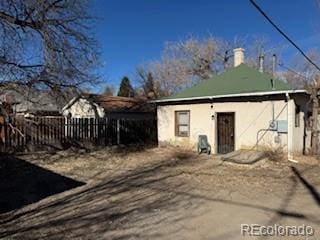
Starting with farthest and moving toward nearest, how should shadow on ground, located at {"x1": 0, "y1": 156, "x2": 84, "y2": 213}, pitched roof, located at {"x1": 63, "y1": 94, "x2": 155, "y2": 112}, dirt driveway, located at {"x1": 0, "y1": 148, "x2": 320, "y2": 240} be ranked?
pitched roof, located at {"x1": 63, "y1": 94, "x2": 155, "y2": 112}, shadow on ground, located at {"x1": 0, "y1": 156, "x2": 84, "y2": 213}, dirt driveway, located at {"x1": 0, "y1": 148, "x2": 320, "y2": 240}

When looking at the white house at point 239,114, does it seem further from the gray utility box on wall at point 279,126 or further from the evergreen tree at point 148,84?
the evergreen tree at point 148,84

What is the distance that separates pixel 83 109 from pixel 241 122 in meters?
15.9

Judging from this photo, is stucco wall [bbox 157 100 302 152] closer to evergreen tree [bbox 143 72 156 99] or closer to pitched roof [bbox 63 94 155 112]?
pitched roof [bbox 63 94 155 112]

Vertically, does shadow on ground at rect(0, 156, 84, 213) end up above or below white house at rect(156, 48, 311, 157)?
below

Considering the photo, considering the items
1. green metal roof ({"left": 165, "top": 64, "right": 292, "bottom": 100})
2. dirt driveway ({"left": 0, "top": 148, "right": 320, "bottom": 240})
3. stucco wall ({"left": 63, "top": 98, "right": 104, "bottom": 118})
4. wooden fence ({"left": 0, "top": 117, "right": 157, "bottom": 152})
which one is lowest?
dirt driveway ({"left": 0, "top": 148, "right": 320, "bottom": 240})

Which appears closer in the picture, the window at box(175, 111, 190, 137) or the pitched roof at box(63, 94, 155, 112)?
the window at box(175, 111, 190, 137)

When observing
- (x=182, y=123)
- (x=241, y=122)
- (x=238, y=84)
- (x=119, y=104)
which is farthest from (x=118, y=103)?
(x=241, y=122)

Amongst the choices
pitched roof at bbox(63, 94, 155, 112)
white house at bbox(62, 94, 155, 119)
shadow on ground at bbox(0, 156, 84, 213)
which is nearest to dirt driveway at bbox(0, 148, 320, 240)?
shadow on ground at bbox(0, 156, 84, 213)

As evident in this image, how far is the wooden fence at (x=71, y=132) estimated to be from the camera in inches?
639

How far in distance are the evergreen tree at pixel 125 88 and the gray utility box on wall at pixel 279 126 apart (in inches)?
1446

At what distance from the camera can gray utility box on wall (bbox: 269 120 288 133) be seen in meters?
14.3

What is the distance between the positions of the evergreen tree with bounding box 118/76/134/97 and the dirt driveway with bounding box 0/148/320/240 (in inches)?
1488

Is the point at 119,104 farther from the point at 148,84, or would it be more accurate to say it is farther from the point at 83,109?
the point at 148,84

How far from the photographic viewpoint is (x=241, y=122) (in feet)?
51.8
